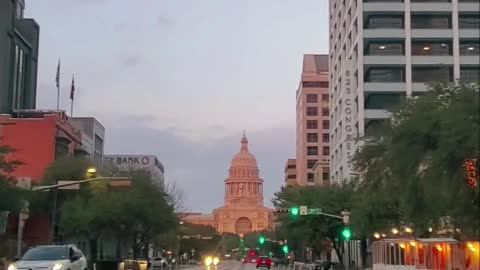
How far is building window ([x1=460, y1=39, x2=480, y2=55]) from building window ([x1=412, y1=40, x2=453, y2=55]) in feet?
4.97

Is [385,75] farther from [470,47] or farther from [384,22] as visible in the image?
[470,47]

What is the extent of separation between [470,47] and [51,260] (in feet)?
252

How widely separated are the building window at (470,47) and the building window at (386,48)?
6.91m

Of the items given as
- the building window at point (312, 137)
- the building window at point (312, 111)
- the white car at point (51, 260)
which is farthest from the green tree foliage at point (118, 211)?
the building window at point (312, 111)

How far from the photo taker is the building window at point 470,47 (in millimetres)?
96125

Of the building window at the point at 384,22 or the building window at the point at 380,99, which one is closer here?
the building window at the point at 380,99

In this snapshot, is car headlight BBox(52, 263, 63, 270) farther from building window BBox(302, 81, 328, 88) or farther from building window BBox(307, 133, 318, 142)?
building window BBox(307, 133, 318, 142)

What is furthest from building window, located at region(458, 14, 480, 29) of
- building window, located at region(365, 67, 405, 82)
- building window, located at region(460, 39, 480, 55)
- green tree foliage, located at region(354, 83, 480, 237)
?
green tree foliage, located at region(354, 83, 480, 237)

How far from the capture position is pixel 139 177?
2891 inches

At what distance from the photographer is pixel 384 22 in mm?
97500

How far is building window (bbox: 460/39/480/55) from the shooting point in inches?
3784

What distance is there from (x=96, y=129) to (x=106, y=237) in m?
48.2

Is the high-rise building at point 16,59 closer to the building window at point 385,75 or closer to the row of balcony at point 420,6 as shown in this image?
the row of balcony at point 420,6

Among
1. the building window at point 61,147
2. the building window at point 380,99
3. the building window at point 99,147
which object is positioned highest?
the building window at point 380,99
